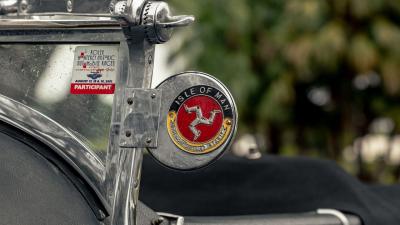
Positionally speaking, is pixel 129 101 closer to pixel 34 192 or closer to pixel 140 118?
pixel 140 118

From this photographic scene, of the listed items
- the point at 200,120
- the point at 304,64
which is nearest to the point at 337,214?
the point at 200,120

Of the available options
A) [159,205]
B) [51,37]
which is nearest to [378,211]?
[159,205]

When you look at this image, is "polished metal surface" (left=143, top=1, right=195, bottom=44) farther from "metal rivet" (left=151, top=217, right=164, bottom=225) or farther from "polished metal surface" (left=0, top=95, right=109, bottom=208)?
"metal rivet" (left=151, top=217, right=164, bottom=225)

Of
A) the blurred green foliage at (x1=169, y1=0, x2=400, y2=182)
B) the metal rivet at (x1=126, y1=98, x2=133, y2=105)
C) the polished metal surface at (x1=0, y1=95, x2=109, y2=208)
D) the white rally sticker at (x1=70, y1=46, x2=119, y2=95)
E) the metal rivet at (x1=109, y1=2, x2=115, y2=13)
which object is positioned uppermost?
the blurred green foliage at (x1=169, y1=0, x2=400, y2=182)

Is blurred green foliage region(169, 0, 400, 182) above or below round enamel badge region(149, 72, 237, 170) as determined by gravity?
above

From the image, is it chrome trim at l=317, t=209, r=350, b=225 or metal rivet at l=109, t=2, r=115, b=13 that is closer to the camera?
metal rivet at l=109, t=2, r=115, b=13

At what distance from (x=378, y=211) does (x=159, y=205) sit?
64 centimetres

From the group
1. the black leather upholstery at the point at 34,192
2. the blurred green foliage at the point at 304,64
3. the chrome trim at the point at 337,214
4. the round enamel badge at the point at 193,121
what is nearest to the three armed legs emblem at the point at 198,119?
the round enamel badge at the point at 193,121

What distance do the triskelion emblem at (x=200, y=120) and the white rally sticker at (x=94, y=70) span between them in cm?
14

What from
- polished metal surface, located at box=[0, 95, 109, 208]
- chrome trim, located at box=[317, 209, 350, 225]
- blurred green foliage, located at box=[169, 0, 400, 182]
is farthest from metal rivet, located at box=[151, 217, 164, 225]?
blurred green foliage, located at box=[169, 0, 400, 182]

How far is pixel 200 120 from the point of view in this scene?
5.32 ft

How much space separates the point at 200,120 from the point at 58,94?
0.30m

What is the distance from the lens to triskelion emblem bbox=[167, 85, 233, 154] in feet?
5.28

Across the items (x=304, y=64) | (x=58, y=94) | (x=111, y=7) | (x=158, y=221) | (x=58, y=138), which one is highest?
(x=304, y=64)
